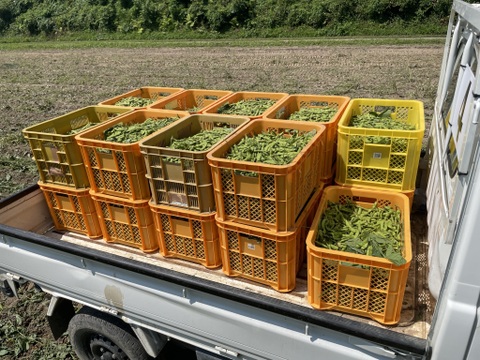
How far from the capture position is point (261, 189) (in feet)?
9.41

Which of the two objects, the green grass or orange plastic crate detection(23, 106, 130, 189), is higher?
orange plastic crate detection(23, 106, 130, 189)

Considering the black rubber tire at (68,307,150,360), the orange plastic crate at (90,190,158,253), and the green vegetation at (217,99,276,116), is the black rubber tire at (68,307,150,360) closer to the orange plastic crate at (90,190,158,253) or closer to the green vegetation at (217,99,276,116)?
the orange plastic crate at (90,190,158,253)

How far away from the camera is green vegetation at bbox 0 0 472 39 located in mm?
23719

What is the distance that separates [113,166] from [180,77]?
13000 millimetres

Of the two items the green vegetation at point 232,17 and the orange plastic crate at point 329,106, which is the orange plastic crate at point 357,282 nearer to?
the orange plastic crate at point 329,106

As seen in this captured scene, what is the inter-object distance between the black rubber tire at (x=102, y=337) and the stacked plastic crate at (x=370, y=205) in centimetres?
158

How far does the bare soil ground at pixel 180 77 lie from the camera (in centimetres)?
895

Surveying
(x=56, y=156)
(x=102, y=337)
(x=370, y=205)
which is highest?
(x=56, y=156)

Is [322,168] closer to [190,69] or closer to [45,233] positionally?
[45,233]

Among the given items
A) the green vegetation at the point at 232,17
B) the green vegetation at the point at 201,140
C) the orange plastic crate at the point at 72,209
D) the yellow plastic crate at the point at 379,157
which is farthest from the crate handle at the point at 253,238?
the green vegetation at the point at 232,17

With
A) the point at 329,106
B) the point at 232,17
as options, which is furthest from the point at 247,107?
the point at 232,17

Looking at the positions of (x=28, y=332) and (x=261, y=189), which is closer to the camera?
(x=261, y=189)

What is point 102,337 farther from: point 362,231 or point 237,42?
point 237,42

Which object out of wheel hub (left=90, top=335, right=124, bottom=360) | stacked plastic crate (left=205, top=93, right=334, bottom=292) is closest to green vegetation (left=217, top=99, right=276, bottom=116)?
stacked plastic crate (left=205, top=93, right=334, bottom=292)
